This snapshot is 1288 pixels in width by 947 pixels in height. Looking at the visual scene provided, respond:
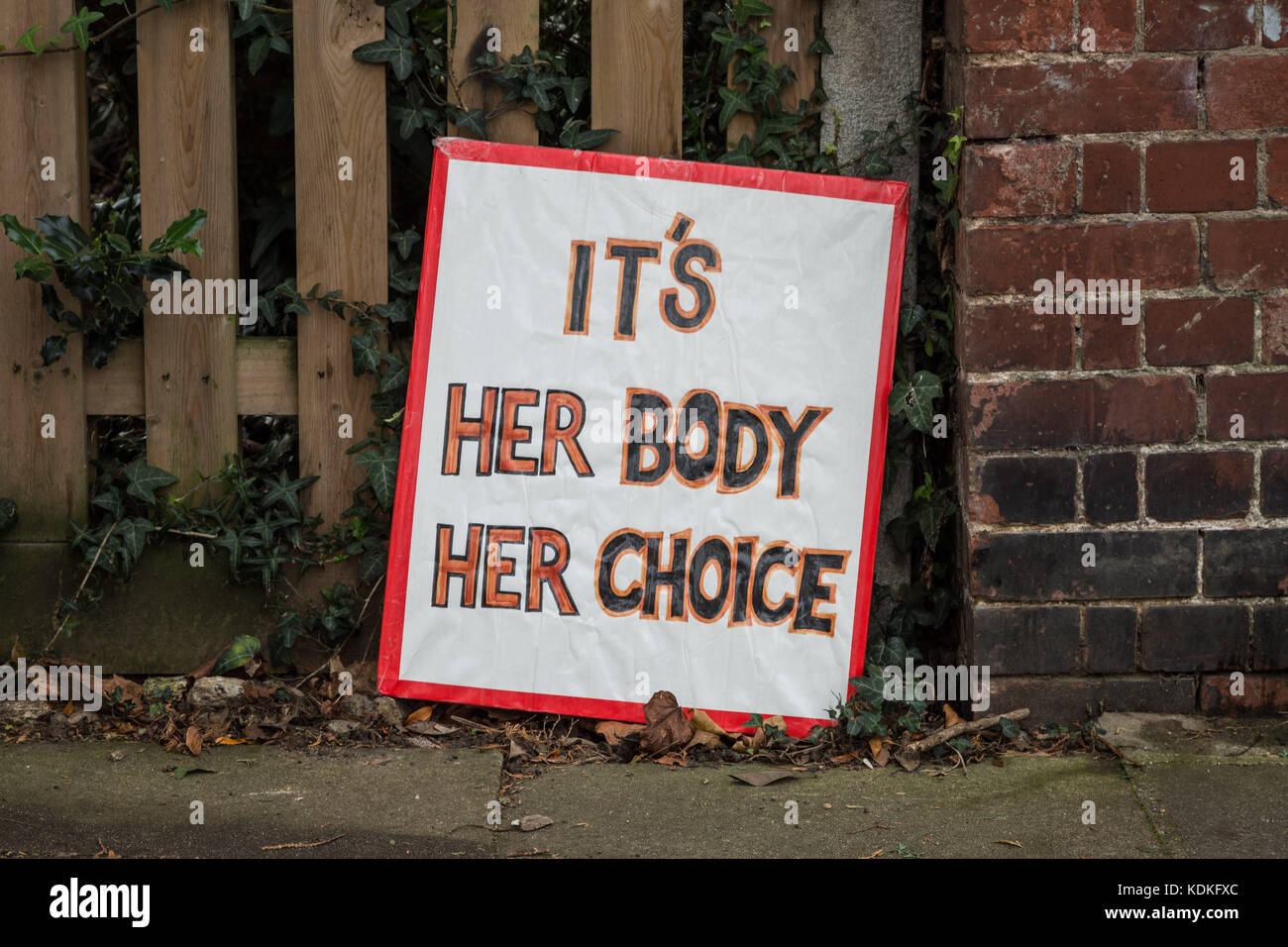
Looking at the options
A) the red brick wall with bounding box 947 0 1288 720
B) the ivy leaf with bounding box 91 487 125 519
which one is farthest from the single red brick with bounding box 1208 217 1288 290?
the ivy leaf with bounding box 91 487 125 519

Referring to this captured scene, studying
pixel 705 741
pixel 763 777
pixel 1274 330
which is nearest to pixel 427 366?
pixel 705 741

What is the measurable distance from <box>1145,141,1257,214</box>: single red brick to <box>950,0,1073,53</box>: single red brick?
265 millimetres

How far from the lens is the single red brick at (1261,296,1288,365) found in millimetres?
2242

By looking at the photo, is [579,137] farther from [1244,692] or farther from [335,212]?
[1244,692]

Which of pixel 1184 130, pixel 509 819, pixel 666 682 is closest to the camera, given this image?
pixel 509 819

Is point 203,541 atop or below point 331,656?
atop

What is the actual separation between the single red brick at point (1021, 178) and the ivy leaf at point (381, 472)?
4.09ft

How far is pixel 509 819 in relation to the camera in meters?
2.04

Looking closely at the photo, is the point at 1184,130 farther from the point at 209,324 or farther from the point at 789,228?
the point at 209,324

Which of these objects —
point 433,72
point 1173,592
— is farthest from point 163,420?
point 1173,592

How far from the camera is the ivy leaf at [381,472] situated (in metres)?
2.51

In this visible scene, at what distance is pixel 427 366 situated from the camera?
2.48 meters

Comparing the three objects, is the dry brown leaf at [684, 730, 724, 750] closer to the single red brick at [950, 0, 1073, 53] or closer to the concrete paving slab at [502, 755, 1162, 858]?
the concrete paving slab at [502, 755, 1162, 858]

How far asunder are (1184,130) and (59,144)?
2171mm
